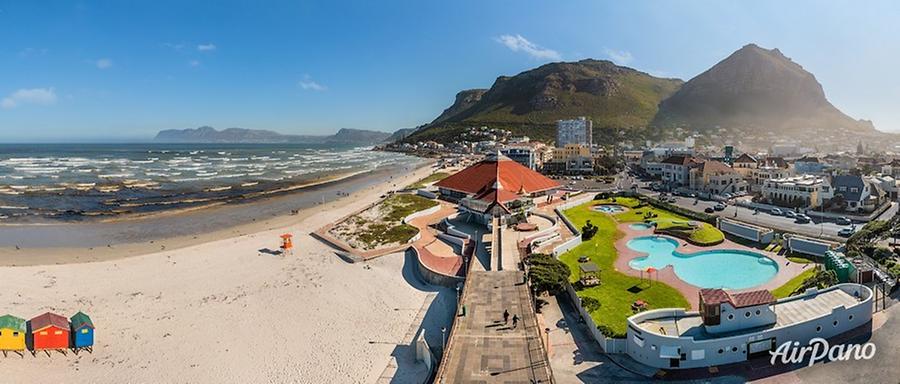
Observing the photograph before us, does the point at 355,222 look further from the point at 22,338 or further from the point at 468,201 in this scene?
the point at 22,338

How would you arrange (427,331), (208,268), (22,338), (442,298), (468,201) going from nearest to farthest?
(22,338) → (427,331) → (442,298) → (208,268) → (468,201)

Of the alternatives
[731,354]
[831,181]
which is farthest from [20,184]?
[831,181]

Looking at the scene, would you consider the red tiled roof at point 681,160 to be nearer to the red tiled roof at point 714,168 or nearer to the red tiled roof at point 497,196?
the red tiled roof at point 714,168

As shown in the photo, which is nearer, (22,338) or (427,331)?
(22,338)

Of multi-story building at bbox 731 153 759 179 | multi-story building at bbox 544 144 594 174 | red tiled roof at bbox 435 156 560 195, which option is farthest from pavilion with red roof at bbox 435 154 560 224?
multi-story building at bbox 544 144 594 174

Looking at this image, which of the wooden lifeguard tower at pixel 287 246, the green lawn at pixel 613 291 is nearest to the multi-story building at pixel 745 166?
the green lawn at pixel 613 291
